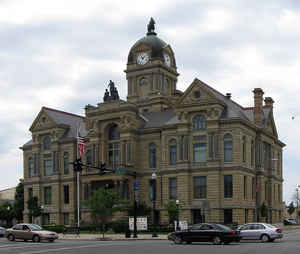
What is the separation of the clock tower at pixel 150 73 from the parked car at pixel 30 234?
4578cm

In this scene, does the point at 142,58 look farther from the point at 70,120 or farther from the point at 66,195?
the point at 66,195

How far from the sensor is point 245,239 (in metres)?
44.3

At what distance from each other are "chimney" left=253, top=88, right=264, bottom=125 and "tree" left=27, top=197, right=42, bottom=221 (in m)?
Answer: 32.5

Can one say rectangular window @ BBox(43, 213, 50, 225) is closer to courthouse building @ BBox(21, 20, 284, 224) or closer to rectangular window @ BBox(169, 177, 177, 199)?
courthouse building @ BBox(21, 20, 284, 224)

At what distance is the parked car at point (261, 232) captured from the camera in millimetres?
42656

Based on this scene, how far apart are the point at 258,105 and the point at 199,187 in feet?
45.2

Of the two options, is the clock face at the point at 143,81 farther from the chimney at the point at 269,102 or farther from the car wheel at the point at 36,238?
the car wheel at the point at 36,238

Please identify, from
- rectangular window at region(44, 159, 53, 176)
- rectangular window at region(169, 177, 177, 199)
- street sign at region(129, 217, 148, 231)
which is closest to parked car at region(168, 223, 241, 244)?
street sign at region(129, 217, 148, 231)

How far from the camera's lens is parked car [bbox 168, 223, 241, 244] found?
38781 millimetres

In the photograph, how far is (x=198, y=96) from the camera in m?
71.8

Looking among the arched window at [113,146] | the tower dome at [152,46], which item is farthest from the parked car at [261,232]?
the tower dome at [152,46]

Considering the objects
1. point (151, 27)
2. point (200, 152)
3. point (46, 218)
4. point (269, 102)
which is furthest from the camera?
point (151, 27)

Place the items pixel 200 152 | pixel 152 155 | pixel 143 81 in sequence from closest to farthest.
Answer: pixel 200 152 < pixel 152 155 < pixel 143 81

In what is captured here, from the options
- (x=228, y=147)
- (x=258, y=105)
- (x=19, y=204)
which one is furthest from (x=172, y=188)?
(x=19, y=204)
